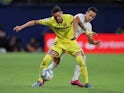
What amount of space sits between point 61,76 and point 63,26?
3.50 metres

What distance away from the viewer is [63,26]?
13.2 m

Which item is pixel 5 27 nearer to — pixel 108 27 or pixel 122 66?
pixel 108 27

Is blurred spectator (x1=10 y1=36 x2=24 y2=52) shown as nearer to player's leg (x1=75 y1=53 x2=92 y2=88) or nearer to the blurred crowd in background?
the blurred crowd in background

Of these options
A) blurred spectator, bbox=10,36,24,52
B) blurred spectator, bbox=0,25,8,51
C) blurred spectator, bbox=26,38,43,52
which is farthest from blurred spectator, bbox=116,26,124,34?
blurred spectator, bbox=0,25,8,51

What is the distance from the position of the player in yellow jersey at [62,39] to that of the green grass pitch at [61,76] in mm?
558

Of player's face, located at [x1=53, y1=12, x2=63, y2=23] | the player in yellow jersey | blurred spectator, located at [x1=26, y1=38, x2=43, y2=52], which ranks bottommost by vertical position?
blurred spectator, located at [x1=26, y1=38, x2=43, y2=52]

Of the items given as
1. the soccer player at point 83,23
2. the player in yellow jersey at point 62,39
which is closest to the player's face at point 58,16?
the player in yellow jersey at point 62,39

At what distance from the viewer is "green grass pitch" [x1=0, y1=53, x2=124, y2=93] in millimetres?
12634

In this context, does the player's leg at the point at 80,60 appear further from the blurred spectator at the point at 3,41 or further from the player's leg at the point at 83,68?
the blurred spectator at the point at 3,41

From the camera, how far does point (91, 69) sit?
754 inches

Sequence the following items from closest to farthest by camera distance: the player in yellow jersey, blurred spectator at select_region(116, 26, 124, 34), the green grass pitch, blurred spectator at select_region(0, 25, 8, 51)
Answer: the green grass pitch → the player in yellow jersey → blurred spectator at select_region(0, 25, 8, 51) → blurred spectator at select_region(116, 26, 124, 34)

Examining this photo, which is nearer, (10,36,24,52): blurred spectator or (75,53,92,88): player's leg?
(75,53,92,88): player's leg

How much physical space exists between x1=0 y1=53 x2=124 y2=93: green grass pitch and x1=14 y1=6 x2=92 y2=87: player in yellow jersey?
56cm

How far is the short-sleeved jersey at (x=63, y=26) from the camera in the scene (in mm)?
13125
